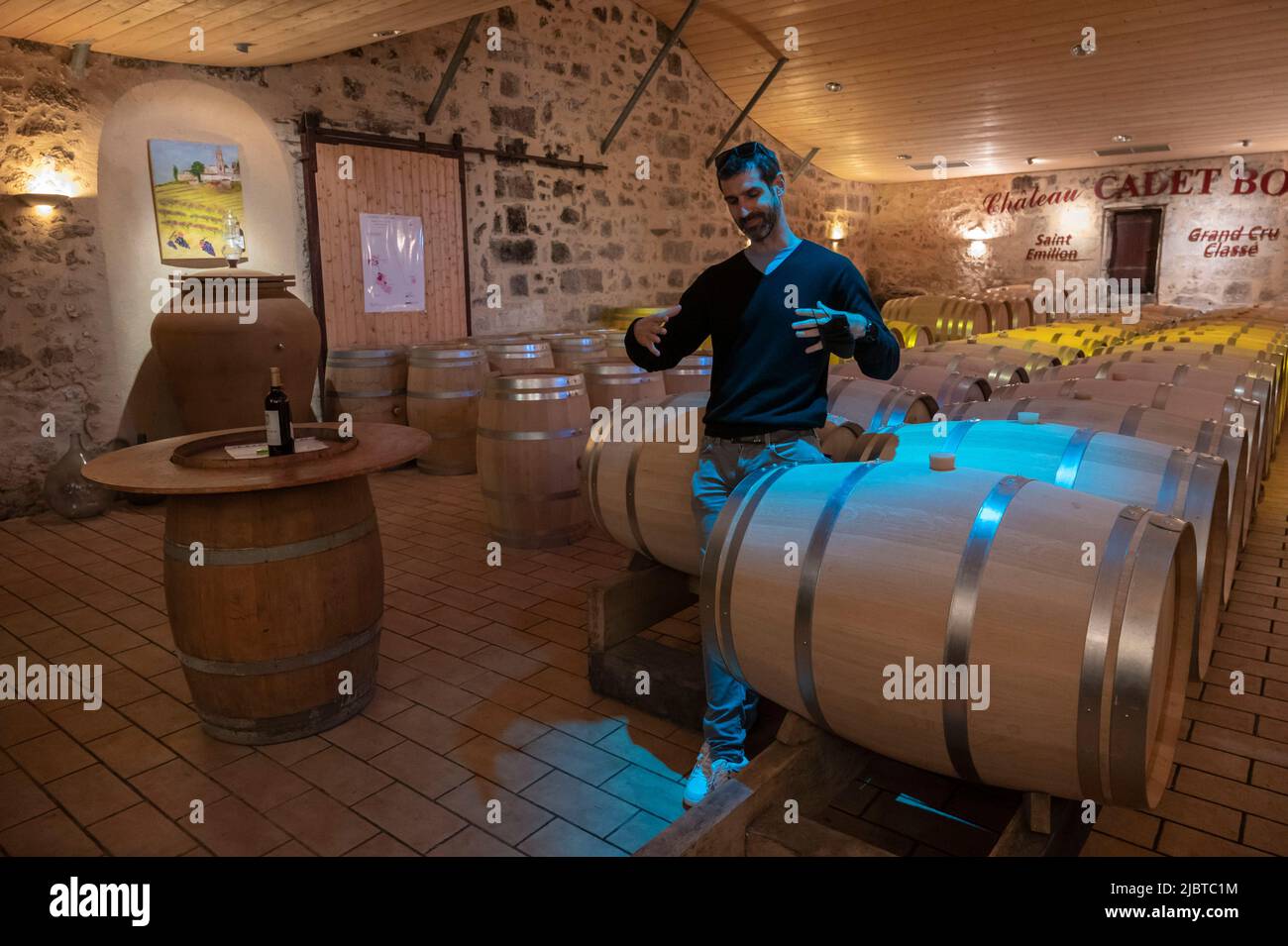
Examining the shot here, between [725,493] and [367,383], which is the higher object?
[367,383]

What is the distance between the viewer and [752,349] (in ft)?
7.23

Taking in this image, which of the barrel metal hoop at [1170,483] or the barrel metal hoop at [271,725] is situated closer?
the barrel metal hoop at [1170,483]

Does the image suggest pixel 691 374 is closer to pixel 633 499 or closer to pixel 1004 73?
pixel 633 499

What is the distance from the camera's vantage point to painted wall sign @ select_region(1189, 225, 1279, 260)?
1190 centimetres

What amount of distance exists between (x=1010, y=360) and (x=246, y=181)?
18.0 ft

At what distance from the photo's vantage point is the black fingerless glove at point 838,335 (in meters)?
1.94

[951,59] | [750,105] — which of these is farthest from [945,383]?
[750,105]

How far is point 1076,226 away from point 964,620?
45.5ft

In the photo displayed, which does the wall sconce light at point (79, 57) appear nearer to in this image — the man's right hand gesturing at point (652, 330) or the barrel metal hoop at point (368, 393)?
the barrel metal hoop at point (368, 393)

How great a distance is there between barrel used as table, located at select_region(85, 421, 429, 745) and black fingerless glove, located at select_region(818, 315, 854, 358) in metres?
1.34

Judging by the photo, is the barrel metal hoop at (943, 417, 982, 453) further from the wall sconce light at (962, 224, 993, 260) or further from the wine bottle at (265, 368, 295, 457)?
the wall sconce light at (962, 224, 993, 260)

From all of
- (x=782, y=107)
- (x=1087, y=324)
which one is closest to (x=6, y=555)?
(x=1087, y=324)

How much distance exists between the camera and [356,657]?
274 cm

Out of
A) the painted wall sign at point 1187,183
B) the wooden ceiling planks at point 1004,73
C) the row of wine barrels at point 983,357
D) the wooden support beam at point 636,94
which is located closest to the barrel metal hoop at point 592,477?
the row of wine barrels at point 983,357
